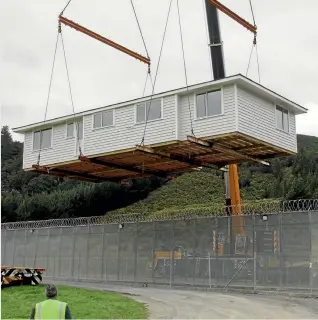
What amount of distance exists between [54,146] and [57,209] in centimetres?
2799

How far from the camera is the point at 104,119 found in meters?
21.9

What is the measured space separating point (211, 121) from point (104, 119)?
5.14m

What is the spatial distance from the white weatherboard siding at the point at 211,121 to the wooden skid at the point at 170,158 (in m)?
0.25

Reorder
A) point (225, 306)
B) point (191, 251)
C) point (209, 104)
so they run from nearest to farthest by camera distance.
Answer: point (225, 306), point (209, 104), point (191, 251)

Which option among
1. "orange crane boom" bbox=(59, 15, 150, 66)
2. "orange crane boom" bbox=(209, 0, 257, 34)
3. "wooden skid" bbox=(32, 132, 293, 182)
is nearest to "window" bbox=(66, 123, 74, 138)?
"wooden skid" bbox=(32, 132, 293, 182)

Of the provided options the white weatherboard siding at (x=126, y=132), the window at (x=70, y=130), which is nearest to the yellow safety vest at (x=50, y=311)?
the white weatherboard siding at (x=126, y=132)

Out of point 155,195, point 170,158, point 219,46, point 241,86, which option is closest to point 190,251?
point 170,158

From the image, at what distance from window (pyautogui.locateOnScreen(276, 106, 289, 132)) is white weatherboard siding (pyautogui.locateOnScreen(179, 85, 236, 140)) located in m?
3.18

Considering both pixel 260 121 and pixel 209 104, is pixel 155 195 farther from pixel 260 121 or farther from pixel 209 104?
pixel 209 104

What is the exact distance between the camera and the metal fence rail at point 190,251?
20.0 meters

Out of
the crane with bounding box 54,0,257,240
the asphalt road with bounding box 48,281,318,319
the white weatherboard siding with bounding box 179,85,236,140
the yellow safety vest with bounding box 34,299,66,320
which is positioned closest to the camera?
the yellow safety vest with bounding box 34,299,66,320

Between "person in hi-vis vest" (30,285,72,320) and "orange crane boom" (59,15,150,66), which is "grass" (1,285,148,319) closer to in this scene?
"person in hi-vis vest" (30,285,72,320)

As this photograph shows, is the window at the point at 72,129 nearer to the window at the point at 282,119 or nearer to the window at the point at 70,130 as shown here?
the window at the point at 70,130

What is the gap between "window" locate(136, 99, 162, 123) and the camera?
2034 centimetres
